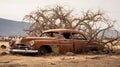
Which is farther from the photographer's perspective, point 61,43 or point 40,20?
point 40,20

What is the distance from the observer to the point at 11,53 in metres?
18.5

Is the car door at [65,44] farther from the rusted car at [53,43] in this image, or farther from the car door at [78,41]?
the car door at [78,41]

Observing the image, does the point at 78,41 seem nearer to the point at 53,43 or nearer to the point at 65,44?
the point at 65,44

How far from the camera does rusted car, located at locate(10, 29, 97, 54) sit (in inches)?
697

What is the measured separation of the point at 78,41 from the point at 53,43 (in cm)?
169

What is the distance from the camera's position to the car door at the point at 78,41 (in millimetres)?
19322

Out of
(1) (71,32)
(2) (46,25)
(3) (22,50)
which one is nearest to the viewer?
(3) (22,50)

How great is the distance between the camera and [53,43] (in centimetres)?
1838

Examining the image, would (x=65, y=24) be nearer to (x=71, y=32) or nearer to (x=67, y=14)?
(x=67, y=14)

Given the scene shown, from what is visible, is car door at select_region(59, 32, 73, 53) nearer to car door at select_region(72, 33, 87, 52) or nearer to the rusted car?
the rusted car

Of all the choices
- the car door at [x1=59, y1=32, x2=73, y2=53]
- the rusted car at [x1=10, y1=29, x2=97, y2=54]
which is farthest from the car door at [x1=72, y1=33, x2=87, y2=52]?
the car door at [x1=59, y1=32, x2=73, y2=53]

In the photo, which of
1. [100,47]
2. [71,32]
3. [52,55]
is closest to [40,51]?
[52,55]

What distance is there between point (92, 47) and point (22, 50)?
444cm

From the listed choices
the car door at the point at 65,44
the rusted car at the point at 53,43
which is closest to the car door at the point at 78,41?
the rusted car at the point at 53,43
